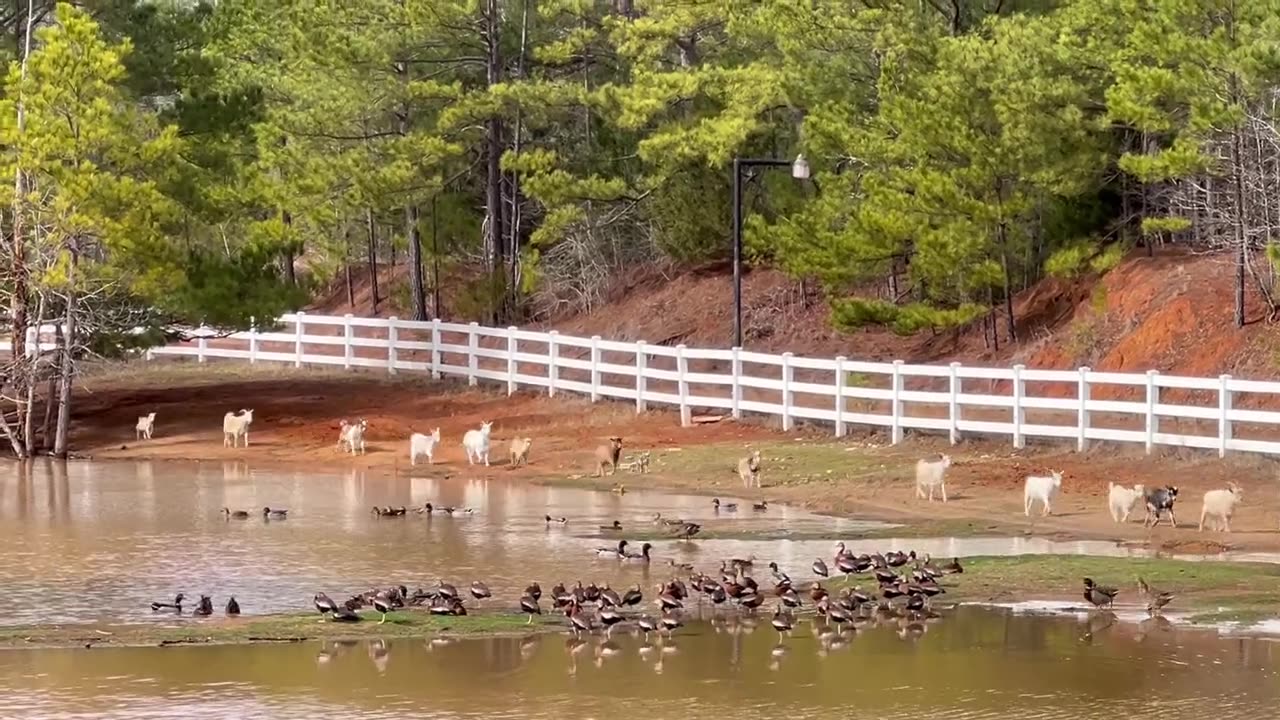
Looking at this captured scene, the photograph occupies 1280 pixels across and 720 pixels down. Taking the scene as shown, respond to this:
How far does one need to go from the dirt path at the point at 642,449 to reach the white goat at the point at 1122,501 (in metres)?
0.14

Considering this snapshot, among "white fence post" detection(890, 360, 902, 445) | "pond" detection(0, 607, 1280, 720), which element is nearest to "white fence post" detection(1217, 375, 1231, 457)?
"white fence post" detection(890, 360, 902, 445)

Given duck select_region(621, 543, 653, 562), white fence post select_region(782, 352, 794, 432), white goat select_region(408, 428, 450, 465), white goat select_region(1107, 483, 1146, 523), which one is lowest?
duck select_region(621, 543, 653, 562)

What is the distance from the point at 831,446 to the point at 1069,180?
8549 millimetres

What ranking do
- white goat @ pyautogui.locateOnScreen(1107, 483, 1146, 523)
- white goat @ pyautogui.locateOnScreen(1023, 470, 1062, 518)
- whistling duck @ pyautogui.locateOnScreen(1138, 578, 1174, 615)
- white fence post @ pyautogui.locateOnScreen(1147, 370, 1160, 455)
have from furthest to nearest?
white fence post @ pyautogui.locateOnScreen(1147, 370, 1160, 455)
white goat @ pyautogui.locateOnScreen(1023, 470, 1062, 518)
white goat @ pyautogui.locateOnScreen(1107, 483, 1146, 523)
whistling duck @ pyautogui.locateOnScreen(1138, 578, 1174, 615)

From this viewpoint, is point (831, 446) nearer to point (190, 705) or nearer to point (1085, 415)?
point (1085, 415)

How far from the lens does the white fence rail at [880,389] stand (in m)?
27.1

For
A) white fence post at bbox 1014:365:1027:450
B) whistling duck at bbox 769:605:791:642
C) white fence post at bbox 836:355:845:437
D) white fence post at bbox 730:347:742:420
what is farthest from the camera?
white fence post at bbox 730:347:742:420

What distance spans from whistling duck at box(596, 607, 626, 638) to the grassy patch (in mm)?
536

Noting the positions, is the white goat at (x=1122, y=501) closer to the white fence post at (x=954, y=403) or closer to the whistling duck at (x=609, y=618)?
the white fence post at (x=954, y=403)

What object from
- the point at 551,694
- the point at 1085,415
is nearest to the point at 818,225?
the point at 1085,415

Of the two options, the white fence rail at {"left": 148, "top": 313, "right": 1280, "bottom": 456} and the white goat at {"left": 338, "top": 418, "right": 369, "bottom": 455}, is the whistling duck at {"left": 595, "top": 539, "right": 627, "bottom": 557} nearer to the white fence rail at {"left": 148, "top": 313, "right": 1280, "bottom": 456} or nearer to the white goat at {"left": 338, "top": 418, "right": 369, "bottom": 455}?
the white fence rail at {"left": 148, "top": 313, "right": 1280, "bottom": 456}

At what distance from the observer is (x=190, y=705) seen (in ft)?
47.7

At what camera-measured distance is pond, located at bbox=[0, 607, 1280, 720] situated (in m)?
14.5

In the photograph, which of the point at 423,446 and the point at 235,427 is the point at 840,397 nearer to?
the point at 423,446
